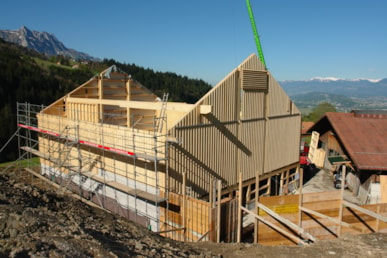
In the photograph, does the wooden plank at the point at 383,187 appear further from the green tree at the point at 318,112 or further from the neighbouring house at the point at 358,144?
the green tree at the point at 318,112

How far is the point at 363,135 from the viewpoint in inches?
800

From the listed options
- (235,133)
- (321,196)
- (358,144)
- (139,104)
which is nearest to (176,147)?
(235,133)

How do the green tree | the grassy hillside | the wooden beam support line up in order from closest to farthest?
1. the wooden beam support
2. the grassy hillside
3. the green tree

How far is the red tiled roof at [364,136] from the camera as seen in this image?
18000 mm

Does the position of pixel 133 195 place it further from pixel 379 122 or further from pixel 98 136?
pixel 379 122

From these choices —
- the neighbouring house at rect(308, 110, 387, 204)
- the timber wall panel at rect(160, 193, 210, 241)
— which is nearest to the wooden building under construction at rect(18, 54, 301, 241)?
the timber wall panel at rect(160, 193, 210, 241)

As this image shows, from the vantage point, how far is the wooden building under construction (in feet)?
43.7

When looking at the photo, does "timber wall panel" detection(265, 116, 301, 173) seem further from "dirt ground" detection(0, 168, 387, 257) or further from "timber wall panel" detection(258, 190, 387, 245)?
"dirt ground" detection(0, 168, 387, 257)

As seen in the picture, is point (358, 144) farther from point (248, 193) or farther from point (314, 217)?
point (314, 217)

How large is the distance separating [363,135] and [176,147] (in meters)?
13.1

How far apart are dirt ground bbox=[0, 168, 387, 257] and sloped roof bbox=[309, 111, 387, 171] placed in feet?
30.7

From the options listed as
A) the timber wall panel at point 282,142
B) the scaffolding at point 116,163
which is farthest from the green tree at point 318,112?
the scaffolding at point 116,163

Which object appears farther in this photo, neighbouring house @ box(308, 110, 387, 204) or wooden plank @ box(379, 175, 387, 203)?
neighbouring house @ box(308, 110, 387, 204)

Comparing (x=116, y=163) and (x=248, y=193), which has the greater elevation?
(x=116, y=163)
